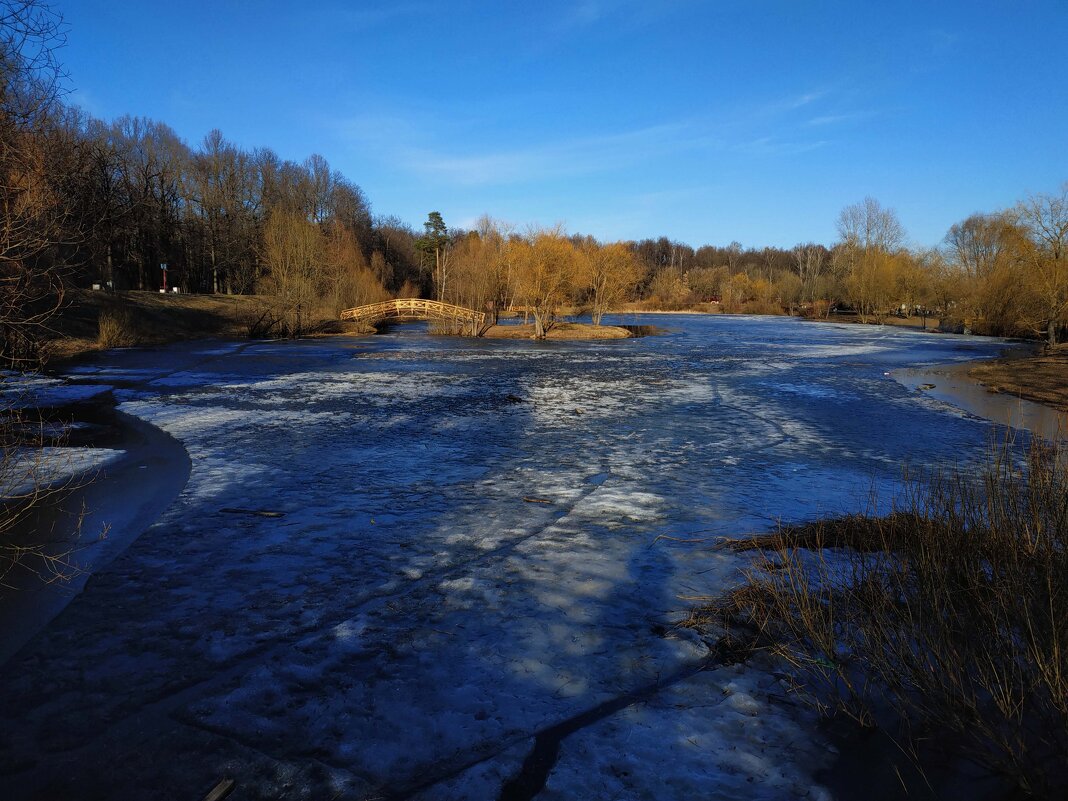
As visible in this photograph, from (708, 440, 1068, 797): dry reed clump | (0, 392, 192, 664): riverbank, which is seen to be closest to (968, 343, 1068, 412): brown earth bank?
(708, 440, 1068, 797): dry reed clump

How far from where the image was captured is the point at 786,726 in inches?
135

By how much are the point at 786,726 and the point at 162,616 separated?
174 inches

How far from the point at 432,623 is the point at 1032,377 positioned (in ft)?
76.2

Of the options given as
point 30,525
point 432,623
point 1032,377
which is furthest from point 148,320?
point 1032,377

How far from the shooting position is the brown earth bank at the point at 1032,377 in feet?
54.0

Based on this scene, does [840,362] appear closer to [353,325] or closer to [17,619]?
[17,619]

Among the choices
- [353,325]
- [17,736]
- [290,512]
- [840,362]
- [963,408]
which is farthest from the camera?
[353,325]

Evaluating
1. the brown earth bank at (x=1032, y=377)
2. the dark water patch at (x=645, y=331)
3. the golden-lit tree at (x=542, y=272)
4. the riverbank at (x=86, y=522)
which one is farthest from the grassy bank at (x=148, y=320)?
the brown earth bank at (x=1032, y=377)

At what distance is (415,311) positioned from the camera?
4912cm

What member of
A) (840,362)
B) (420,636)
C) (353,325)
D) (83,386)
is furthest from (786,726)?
(353,325)

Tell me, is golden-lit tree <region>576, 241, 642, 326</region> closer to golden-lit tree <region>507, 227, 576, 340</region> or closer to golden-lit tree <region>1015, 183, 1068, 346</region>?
golden-lit tree <region>507, 227, 576, 340</region>

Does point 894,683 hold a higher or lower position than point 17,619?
higher

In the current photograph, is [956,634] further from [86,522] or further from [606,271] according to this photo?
[606,271]

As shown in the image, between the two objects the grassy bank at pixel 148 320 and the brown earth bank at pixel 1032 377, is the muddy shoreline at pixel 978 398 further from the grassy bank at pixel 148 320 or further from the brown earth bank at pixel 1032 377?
the grassy bank at pixel 148 320
